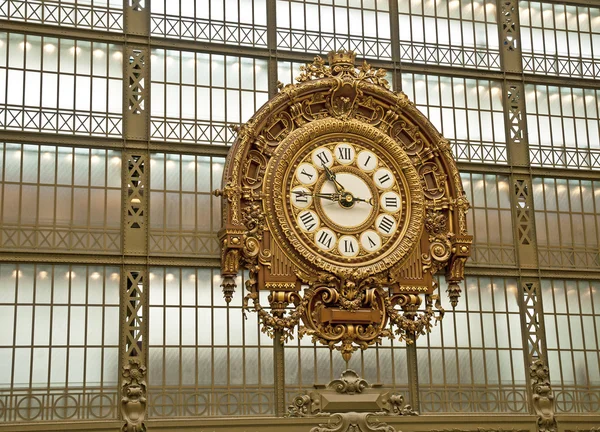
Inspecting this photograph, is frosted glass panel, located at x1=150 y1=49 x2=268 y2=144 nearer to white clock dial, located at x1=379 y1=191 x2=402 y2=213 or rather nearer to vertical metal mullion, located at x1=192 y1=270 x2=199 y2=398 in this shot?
vertical metal mullion, located at x1=192 y1=270 x2=199 y2=398

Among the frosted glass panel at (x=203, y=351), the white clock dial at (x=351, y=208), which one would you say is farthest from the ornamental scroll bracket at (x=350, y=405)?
the white clock dial at (x=351, y=208)

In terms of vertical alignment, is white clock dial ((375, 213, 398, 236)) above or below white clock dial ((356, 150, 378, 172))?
below

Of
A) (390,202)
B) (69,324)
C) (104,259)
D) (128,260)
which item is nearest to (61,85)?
(104,259)

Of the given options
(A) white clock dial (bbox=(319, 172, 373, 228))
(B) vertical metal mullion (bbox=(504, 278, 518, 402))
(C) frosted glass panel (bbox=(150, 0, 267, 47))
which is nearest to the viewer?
(A) white clock dial (bbox=(319, 172, 373, 228))

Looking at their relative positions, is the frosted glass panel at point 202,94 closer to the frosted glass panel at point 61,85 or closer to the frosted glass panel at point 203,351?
the frosted glass panel at point 61,85

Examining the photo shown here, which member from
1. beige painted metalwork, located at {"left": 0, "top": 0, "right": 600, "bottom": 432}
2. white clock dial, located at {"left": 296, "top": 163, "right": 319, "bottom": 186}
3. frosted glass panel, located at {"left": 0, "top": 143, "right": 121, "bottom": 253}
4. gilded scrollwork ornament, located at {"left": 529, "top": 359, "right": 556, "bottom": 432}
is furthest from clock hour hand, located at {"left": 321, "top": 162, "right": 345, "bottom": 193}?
gilded scrollwork ornament, located at {"left": 529, "top": 359, "right": 556, "bottom": 432}

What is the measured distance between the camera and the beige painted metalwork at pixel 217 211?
25.4m

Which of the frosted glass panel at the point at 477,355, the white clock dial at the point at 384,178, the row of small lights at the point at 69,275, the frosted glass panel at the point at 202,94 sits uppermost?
the frosted glass panel at the point at 202,94

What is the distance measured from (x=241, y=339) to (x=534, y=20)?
13538mm

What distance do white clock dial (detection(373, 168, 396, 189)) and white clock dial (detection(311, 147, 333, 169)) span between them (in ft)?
4.34

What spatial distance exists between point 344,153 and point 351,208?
1559mm

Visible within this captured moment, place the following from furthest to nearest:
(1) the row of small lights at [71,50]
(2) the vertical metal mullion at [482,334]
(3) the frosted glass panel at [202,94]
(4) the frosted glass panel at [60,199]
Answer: (2) the vertical metal mullion at [482,334] → (3) the frosted glass panel at [202,94] → (1) the row of small lights at [71,50] → (4) the frosted glass panel at [60,199]

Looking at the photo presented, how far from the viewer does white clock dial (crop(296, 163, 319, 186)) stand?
90.3 ft

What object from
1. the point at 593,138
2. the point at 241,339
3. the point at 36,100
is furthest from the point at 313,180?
the point at 593,138
